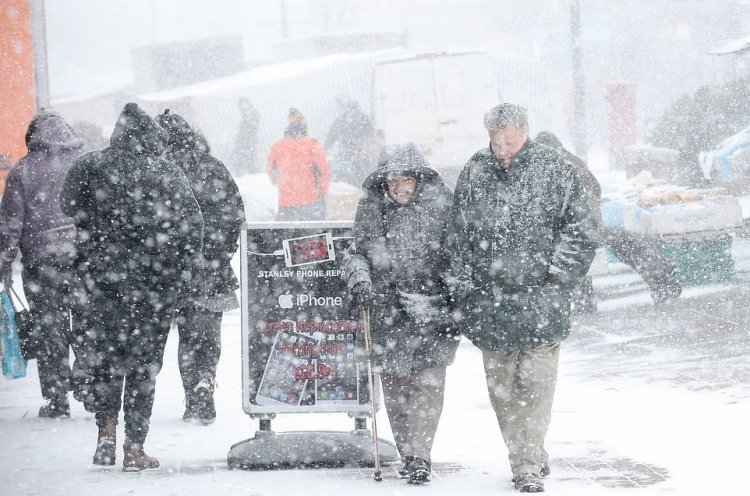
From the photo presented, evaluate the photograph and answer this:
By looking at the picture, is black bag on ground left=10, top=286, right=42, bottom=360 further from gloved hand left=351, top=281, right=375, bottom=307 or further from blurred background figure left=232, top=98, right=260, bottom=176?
blurred background figure left=232, top=98, right=260, bottom=176

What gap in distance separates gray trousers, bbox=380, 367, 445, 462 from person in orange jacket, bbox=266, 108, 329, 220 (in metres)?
8.15

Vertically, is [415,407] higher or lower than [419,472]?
higher

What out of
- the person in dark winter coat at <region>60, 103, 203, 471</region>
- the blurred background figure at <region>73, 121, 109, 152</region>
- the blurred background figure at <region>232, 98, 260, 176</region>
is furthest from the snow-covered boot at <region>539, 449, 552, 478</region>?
the blurred background figure at <region>232, 98, 260, 176</region>

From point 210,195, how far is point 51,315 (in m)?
1.41

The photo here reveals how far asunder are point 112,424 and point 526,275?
2.38 m

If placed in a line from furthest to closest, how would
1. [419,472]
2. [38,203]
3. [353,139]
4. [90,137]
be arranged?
[353,139], [90,137], [38,203], [419,472]

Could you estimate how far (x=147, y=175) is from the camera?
6.29 meters

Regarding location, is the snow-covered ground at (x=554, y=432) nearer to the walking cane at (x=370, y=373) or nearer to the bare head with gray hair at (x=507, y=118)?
the walking cane at (x=370, y=373)

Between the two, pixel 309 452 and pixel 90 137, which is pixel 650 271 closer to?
pixel 309 452

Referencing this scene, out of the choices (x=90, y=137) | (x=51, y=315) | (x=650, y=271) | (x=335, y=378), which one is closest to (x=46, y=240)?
(x=51, y=315)

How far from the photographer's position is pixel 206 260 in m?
7.34

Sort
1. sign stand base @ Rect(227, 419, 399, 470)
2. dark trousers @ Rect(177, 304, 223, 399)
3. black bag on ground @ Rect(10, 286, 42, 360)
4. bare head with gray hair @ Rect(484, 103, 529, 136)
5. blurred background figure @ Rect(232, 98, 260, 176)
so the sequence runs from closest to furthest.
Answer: bare head with gray hair @ Rect(484, 103, 529, 136) → sign stand base @ Rect(227, 419, 399, 470) → dark trousers @ Rect(177, 304, 223, 399) → black bag on ground @ Rect(10, 286, 42, 360) → blurred background figure @ Rect(232, 98, 260, 176)

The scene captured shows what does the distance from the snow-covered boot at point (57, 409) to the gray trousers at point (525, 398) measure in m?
3.33

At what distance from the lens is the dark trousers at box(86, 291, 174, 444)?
20.1 ft
